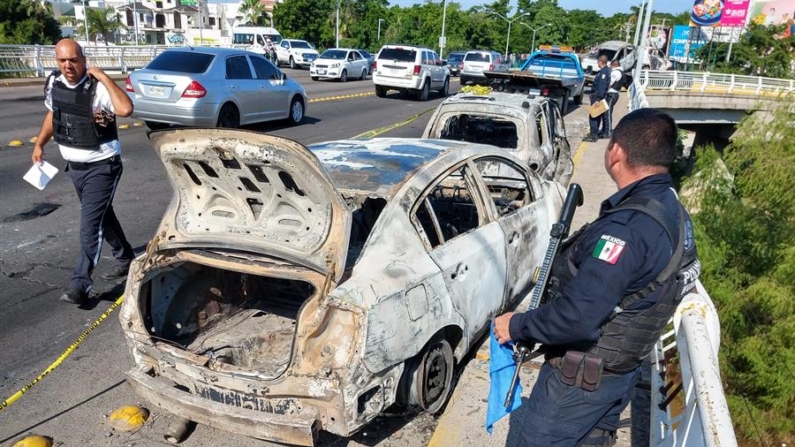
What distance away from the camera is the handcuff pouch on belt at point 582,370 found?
90.2 inches

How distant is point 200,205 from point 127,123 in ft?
36.2

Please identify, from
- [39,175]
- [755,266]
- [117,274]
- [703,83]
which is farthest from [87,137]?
[703,83]

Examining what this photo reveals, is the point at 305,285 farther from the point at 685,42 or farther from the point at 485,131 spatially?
the point at 685,42

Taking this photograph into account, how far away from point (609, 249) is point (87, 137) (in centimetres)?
419

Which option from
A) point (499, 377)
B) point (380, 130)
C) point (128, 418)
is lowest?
point (128, 418)

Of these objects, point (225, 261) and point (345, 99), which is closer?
point (225, 261)

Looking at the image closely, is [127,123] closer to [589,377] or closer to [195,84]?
[195,84]

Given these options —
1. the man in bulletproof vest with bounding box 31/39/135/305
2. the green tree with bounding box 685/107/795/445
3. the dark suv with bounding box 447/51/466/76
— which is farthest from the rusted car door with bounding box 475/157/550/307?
the dark suv with bounding box 447/51/466/76

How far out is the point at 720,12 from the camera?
44906 mm

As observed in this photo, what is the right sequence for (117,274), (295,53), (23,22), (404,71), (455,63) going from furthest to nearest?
(23,22), (455,63), (295,53), (404,71), (117,274)

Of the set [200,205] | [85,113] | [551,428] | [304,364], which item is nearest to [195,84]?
[85,113]

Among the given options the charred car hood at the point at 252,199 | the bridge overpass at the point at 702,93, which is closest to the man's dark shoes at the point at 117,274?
the charred car hood at the point at 252,199

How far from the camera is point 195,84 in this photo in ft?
36.8

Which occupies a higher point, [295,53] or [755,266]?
[295,53]
